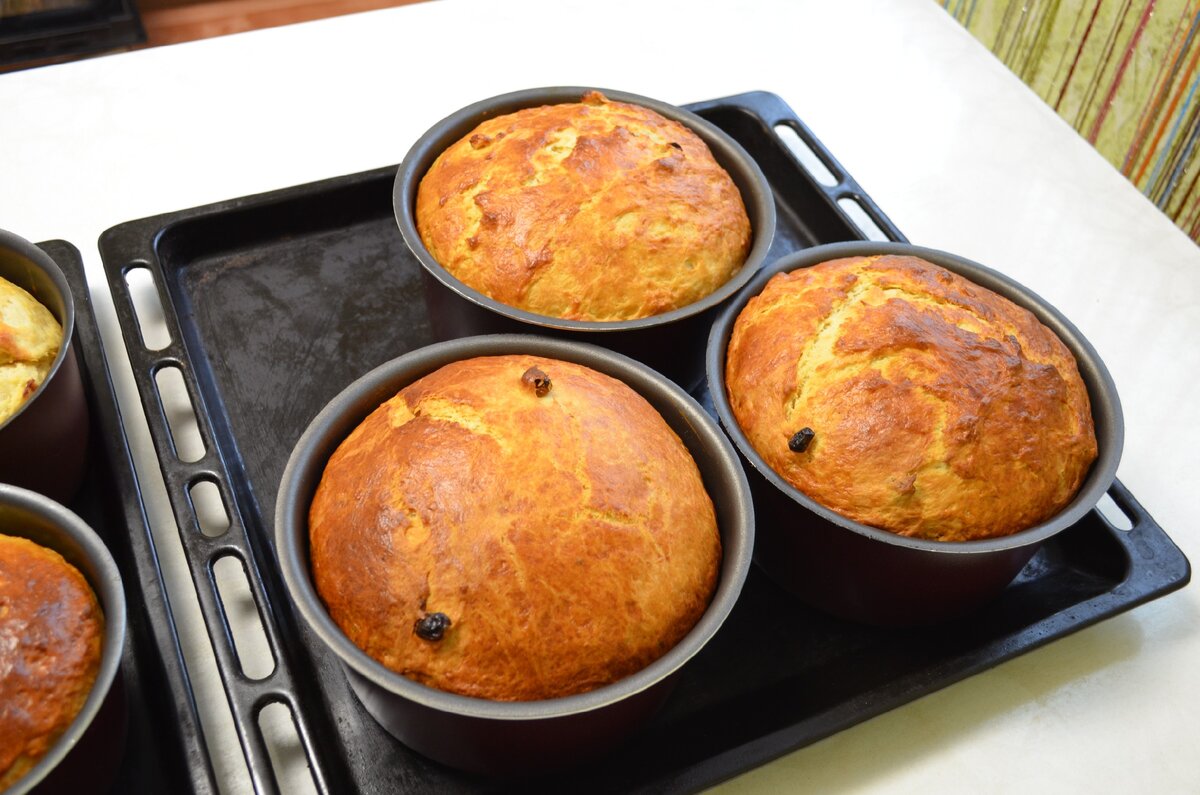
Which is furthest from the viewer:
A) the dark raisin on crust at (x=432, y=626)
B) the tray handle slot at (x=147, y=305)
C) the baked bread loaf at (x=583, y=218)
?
the tray handle slot at (x=147, y=305)

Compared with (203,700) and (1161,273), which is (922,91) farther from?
(203,700)

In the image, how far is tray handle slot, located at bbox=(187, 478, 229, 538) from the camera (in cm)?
164

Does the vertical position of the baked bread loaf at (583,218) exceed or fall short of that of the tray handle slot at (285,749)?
it exceeds it

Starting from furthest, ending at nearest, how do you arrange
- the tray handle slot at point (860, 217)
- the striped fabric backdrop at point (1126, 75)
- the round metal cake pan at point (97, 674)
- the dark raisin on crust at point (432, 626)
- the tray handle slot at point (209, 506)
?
the striped fabric backdrop at point (1126, 75), the tray handle slot at point (860, 217), the tray handle slot at point (209, 506), the dark raisin on crust at point (432, 626), the round metal cake pan at point (97, 674)

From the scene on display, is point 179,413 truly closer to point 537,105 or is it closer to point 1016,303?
point 537,105

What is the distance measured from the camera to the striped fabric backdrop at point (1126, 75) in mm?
2984

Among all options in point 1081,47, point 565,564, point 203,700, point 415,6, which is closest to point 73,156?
point 415,6

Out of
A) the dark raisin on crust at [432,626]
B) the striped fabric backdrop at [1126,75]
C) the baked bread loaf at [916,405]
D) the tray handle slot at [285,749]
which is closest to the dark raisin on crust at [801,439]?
the baked bread loaf at [916,405]

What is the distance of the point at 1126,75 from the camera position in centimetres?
315

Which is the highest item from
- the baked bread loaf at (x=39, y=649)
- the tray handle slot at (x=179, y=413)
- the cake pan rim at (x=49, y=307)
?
the cake pan rim at (x=49, y=307)

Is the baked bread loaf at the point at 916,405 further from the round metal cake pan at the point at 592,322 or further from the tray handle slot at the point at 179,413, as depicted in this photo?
the tray handle slot at the point at 179,413

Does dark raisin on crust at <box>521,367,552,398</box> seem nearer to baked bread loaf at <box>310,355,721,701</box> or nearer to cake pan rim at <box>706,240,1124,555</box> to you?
baked bread loaf at <box>310,355,721,701</box>

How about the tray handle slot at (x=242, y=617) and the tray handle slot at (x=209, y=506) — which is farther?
the tray handle slot at (x=209, y=506)

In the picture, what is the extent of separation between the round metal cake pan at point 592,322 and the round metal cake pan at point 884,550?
91 millimetres
